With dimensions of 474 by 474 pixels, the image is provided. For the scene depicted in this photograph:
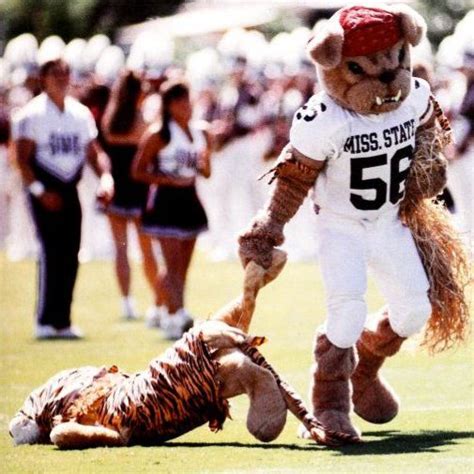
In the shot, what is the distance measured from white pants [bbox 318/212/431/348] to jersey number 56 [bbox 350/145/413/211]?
87mm

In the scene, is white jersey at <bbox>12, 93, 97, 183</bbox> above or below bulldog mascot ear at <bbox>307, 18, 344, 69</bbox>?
below

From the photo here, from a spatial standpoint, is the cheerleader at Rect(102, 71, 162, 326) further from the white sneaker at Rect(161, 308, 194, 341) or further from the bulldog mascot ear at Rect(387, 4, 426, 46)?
the bulldog mascot ear at Rect(387, 4, 426, 46)

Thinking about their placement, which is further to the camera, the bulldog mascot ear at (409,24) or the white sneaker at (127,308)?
the white sneaker at (127,308)

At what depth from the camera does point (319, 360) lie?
746cm

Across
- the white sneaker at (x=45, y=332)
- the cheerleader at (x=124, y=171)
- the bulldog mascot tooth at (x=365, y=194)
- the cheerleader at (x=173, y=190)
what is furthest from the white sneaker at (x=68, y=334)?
the bulldog mascot tooth at (x=365, y=194)

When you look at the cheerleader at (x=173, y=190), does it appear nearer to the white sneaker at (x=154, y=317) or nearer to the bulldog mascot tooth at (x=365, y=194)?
the white sneaker at (x=154, y=317)

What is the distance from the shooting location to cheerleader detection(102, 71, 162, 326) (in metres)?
12.8

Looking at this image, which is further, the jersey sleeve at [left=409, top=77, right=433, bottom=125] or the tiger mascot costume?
the jersey sleeve at [left=409, top=77, right=433, bottom=125]

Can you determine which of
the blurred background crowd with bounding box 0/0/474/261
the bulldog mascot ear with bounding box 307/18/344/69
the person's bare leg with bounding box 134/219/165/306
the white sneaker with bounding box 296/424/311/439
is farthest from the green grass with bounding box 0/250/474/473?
the blurred background crowd with bounding box 0/0/474/261

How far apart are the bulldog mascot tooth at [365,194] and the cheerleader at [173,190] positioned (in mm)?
4071

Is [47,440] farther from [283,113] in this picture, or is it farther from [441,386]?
[283,113]

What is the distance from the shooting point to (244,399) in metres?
8.75

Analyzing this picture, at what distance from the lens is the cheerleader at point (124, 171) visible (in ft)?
42.1

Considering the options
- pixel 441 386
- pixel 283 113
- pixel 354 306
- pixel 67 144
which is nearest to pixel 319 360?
pixel 354 306
